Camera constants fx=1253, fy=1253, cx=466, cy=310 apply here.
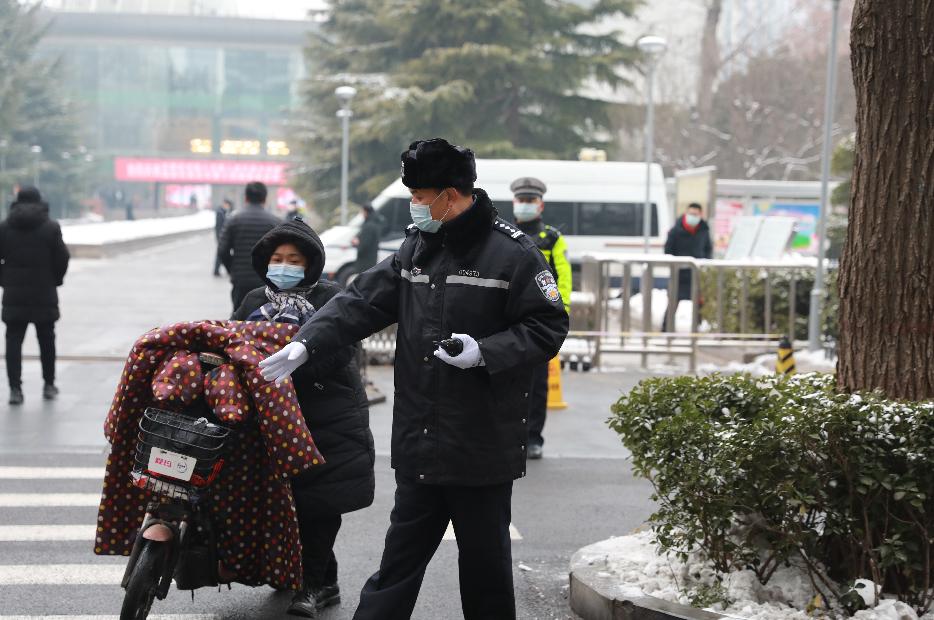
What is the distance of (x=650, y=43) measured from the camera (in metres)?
22.0

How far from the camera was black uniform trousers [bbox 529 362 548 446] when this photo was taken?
7.86m

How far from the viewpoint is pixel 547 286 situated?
421 centimetres

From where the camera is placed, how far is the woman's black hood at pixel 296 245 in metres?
5.24

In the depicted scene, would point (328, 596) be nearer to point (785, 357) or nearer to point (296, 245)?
point (296, 245)

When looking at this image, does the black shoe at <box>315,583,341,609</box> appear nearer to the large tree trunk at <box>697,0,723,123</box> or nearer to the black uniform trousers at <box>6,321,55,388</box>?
the black uniform trousers at <box>6,321,55,388</box>

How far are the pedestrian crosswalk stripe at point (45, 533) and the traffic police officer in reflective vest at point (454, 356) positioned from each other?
273 centimetres

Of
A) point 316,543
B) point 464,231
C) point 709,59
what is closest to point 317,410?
point 316,543

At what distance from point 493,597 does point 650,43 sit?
1885cm

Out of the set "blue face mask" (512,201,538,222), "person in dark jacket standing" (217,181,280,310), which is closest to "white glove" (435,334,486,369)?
"blue face mask" (512,201,538,222)

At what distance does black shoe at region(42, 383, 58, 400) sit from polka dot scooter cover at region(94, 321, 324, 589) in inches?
262

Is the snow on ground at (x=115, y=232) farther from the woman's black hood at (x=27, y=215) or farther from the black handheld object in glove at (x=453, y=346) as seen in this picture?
the black handheld object in glove at (x=453, y=346)

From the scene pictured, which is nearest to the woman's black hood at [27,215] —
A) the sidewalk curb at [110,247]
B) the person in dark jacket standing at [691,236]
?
the person in dark jacket standing at [691,236]

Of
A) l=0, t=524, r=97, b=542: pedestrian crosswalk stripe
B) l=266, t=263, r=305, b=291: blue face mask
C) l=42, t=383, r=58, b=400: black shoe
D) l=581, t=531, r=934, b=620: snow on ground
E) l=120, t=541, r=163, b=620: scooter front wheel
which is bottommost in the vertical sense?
l=42, t=383, r=58, b=400: black shoe

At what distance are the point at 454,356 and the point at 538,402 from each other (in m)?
4.35
